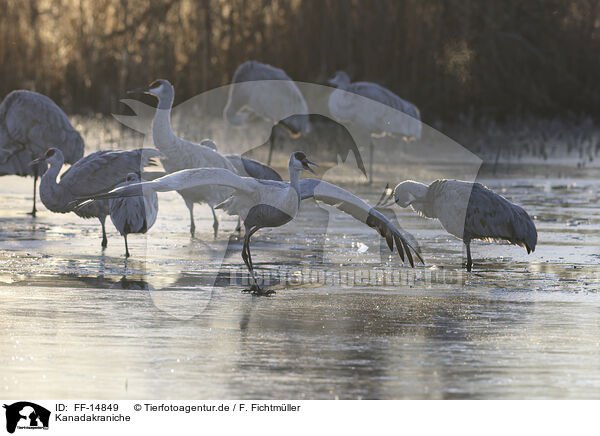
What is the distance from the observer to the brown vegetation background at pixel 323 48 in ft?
86.7

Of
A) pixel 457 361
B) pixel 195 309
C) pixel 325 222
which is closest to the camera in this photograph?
pixel 457 361

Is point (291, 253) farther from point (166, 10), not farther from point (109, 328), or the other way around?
point (166, 10)

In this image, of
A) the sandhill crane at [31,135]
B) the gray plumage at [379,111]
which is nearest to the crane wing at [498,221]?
the sandhill crane at [31,135]

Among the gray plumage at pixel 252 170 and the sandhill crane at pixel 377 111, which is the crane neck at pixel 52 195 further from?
the sandhill crane at pixel 377 111

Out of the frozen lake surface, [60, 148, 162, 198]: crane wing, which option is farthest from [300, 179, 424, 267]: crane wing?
[60, 148, 162, 198]: crane wing

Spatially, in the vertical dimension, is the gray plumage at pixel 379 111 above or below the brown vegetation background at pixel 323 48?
below

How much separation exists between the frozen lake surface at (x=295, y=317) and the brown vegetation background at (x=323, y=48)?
13.5m

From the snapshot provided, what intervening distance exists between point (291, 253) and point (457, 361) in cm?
478

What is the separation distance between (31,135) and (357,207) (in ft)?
21.9

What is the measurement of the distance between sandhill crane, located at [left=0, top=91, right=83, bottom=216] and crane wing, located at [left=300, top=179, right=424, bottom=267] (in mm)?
5965

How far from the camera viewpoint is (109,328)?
7750 mm

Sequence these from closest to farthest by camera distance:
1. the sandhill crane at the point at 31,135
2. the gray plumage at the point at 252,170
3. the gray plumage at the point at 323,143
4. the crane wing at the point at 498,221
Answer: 1. the crane wing at the point at 498,221
2. the gray plumage at the point at 252,170
3. the sandhill crane at the point at 31,135
4. the gray plumage at the point at 323,143

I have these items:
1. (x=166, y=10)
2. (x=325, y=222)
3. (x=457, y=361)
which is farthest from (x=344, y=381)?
(x=166, y=10)
